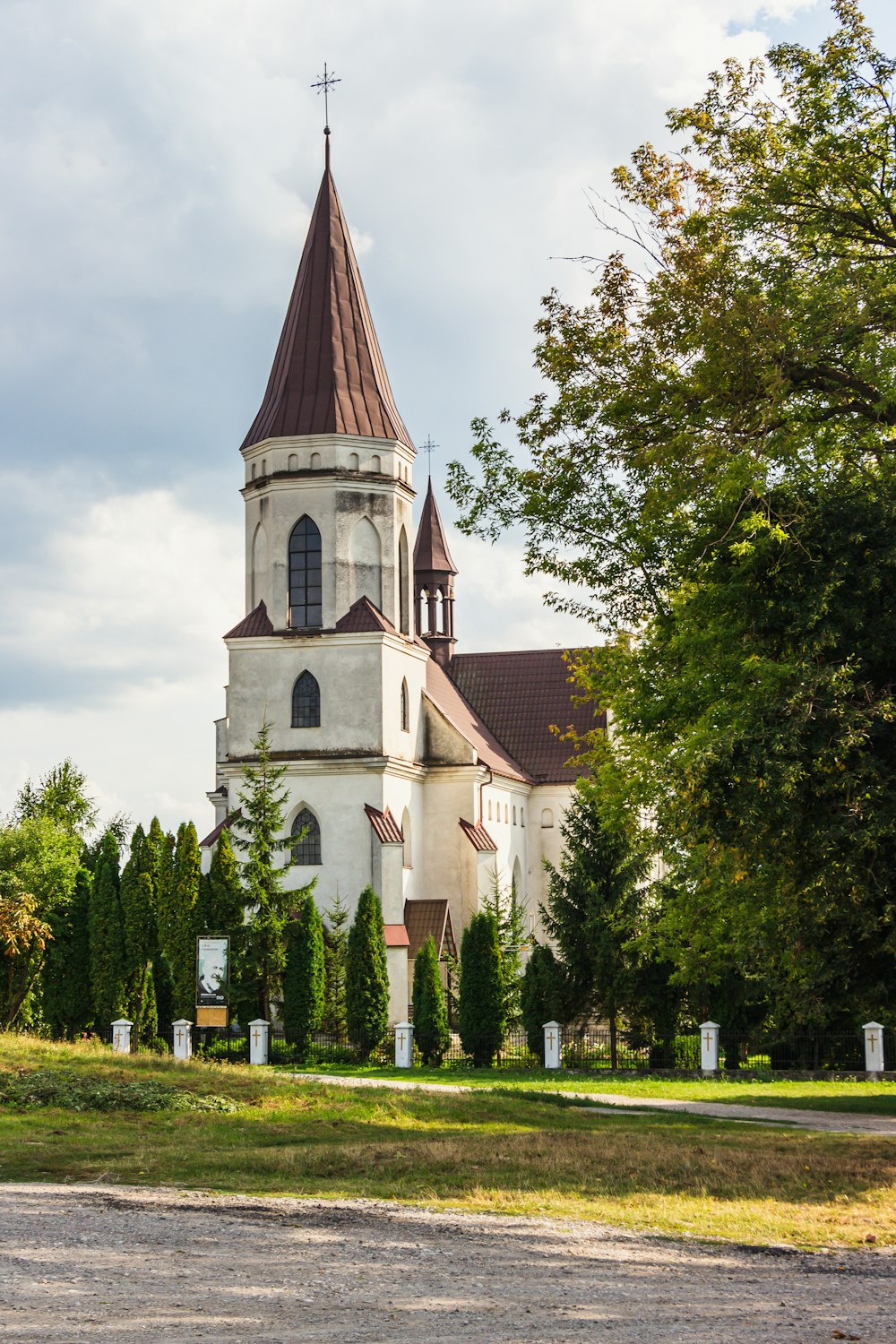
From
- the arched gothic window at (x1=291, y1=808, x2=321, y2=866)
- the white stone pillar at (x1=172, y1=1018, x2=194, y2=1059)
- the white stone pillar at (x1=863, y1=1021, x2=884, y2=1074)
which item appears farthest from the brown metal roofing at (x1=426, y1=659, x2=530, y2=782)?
the white stone pillar at (x1=863, y1=1021, x2=884, y2=1074)

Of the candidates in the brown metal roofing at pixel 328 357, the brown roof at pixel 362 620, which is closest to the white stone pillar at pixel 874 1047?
the brown roof at pixel 362 620

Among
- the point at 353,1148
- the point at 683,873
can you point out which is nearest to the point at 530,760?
the point at 683,873

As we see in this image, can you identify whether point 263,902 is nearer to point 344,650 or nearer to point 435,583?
point 344,650

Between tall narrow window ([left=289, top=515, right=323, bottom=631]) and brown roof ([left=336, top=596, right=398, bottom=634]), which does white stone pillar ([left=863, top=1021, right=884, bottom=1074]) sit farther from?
tall narrow window ([left=289, top=515, right=323, bottom=631])

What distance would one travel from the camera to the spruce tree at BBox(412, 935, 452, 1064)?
1277 inches

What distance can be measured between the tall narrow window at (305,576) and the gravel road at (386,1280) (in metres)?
29.3

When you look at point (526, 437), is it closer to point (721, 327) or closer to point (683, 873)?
point (721, 327)

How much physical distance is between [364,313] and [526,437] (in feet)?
69.7

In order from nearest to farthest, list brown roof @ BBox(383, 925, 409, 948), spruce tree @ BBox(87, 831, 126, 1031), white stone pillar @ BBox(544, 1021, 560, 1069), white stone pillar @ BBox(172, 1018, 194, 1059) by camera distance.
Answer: white stone pillar @ BBox(172, 1018, 194, 1059) → white stone pillar @ BBox(544, 1021, 560, 1069) → spruce tree @ BBox(87, 831, 126, 1031) → brown roof @ BBox(383, 925, 409, 948)

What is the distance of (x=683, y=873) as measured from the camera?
2162 centimetres

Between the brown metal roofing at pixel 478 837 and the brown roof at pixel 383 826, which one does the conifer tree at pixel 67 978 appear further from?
the brown metal roofing at pixel 478 837

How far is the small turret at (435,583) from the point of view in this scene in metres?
56.4

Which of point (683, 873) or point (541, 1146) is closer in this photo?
point (541, 1146)

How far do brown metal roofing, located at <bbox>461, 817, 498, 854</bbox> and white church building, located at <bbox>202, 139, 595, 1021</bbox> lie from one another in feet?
0.22
